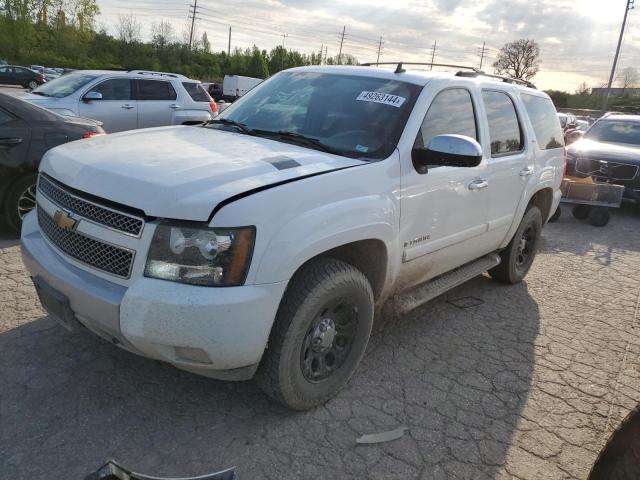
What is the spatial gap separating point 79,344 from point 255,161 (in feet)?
5.83

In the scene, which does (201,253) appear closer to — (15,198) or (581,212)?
(15,198)

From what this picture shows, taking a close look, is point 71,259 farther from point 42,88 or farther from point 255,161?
point 42,88

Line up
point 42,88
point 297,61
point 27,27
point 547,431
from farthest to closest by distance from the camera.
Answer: point 297,61, point 27,27, point 42,88, point 547,431

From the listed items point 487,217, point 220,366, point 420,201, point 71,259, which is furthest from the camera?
point 487,217

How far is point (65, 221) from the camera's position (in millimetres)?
2643

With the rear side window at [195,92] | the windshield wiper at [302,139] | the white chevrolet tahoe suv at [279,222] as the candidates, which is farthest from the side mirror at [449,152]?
the rear side window at [195,92]

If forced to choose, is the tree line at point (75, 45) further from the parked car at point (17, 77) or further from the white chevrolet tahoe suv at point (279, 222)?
the white chevrolet tahoe suv at point (279, 222)

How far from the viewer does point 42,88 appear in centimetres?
966

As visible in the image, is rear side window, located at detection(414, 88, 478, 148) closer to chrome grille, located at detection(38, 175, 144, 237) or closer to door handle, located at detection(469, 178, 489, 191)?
door handle, located at detection(469, 178, 489, 191)

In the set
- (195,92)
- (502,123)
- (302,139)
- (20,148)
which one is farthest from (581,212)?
(20,148)

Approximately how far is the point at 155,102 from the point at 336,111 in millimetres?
8218

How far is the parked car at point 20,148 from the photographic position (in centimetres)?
517

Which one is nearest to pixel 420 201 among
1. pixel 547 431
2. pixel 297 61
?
pixel 547 431

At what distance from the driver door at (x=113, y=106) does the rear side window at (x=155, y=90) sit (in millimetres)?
239
